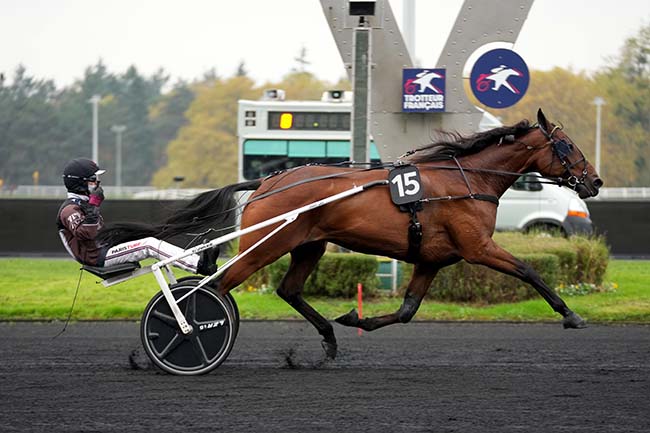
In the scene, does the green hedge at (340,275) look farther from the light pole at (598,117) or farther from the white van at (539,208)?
the light pole at (598,117)

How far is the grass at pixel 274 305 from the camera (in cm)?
1041

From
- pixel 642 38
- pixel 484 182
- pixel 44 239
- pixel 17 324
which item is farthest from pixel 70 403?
pixel 642 38

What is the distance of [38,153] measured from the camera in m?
42.2

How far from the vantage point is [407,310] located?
7.48 m

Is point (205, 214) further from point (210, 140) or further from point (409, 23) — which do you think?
point (210, 140)

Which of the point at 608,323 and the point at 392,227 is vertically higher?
the point at 392,227

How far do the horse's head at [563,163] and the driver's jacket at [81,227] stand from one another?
3.39 meters

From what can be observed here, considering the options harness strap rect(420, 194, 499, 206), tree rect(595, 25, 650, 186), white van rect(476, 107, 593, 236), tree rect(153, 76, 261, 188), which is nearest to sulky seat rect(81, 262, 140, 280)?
harness strap rect(420, 194, 499, 206)

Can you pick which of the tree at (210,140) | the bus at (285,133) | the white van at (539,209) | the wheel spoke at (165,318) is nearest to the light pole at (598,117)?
the white van at (539,209)

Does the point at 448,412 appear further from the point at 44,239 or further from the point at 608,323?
the point at 44,239

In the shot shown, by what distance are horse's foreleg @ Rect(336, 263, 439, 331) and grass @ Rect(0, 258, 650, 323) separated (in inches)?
107

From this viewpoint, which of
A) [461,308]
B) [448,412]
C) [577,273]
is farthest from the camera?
[577,273]

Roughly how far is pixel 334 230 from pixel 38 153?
1466 inches

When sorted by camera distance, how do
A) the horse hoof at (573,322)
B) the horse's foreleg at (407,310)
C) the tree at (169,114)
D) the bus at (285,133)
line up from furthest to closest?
the tree at (169,114), the bus at (285,133), the horse's foreleg at (407,310), the horse hoof at (573,322)
